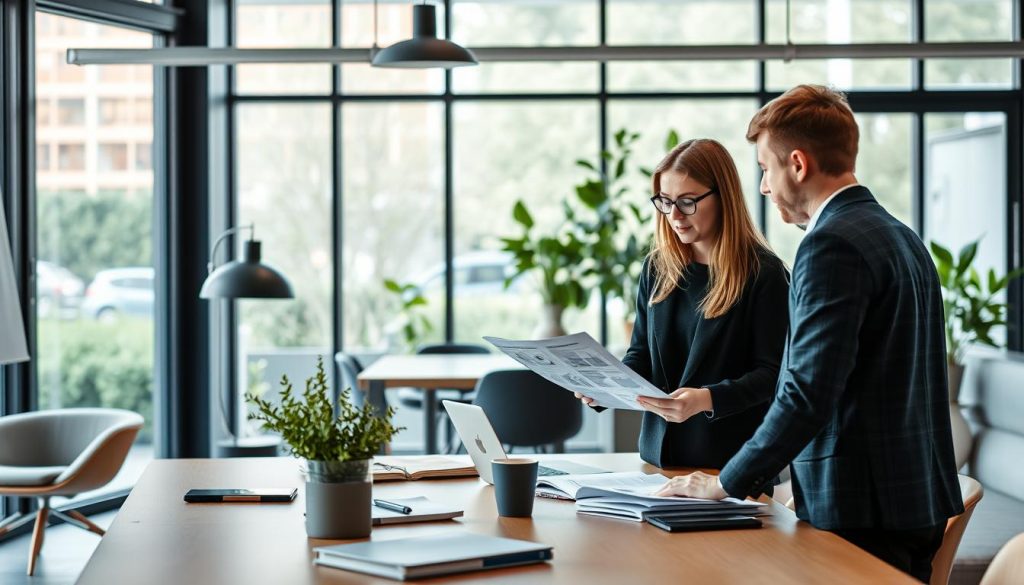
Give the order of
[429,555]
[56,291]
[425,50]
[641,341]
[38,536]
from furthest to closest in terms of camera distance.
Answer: [56,291]
[38,536]
[425,50]
[641,341]
[429,555]

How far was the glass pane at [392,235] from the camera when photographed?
770cm

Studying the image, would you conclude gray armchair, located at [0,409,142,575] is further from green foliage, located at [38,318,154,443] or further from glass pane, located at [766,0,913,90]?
glass pane, located at [766,0,913,90]

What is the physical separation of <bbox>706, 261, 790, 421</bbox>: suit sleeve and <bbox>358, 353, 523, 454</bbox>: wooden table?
9.33 ft

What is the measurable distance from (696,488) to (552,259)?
4986 millimetres

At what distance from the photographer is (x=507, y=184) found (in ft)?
25.3

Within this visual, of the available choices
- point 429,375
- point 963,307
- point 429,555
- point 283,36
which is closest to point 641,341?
point 429,555

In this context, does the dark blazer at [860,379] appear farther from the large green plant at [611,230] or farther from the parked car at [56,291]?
the large green plant at [611,230]

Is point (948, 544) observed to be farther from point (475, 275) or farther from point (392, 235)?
point (392, 235)

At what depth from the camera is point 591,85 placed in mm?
7629

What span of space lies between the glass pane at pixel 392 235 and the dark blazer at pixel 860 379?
225 inches

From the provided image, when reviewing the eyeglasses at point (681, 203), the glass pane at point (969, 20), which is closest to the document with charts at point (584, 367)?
the eyeglasses at point (681, 203)

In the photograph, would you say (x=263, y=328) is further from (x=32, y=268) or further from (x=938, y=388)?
(x=938, y=388)

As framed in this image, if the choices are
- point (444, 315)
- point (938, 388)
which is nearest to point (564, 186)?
point (444, 315)

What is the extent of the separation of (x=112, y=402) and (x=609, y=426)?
2.75 m
